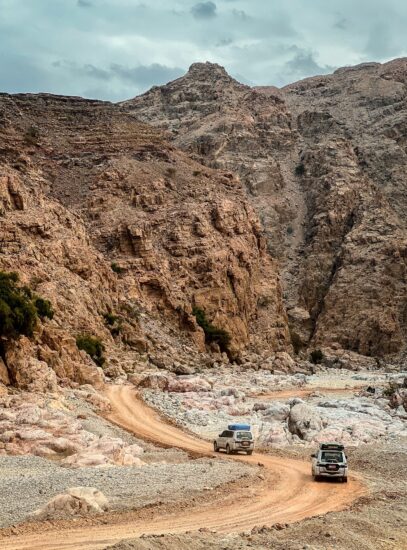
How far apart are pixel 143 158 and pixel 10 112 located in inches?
780

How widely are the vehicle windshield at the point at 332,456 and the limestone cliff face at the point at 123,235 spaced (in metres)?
23.8

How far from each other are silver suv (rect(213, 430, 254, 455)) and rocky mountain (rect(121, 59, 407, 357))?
71900mm

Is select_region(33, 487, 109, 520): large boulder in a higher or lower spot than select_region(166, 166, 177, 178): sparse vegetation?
lower

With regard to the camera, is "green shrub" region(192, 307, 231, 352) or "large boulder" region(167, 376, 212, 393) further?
"green shrub" region(192, 307, 231, 352)

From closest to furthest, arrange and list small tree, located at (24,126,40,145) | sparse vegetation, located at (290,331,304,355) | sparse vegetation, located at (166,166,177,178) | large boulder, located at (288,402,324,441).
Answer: large boulder, located at (288,402,324,441)
small tree, located at (24,126,40,145)
sparse vegetation, located at (166,166,177,178)
sparse vegetation, located at (290,331,304,355)

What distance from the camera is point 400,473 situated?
24531 mm

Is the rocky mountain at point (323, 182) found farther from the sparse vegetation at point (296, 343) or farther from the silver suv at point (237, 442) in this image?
the silver suv at point (237, 442)

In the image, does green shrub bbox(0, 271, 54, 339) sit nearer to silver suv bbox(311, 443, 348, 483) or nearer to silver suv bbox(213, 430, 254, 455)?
silver suv bbox(213, 430, 254, 455)

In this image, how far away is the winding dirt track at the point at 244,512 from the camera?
1349 cm

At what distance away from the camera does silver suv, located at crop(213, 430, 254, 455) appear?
1112 inches

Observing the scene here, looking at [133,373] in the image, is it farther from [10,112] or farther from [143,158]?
[10,112]

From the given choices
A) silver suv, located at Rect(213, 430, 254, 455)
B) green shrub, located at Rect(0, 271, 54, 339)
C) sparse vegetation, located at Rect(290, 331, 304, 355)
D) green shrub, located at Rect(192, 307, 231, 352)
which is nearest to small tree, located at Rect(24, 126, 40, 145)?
green shrub, located at Rect(192, 307, 231, 352)

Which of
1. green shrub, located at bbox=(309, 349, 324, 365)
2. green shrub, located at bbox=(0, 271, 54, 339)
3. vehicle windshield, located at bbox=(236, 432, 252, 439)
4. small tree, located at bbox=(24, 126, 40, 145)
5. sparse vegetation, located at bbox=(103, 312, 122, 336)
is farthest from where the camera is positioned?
green shrub, located at bbox=(309, 349, 324, 365)

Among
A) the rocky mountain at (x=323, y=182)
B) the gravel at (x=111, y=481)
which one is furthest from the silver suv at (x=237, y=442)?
the rocky mountain at (x=323, y=182)
